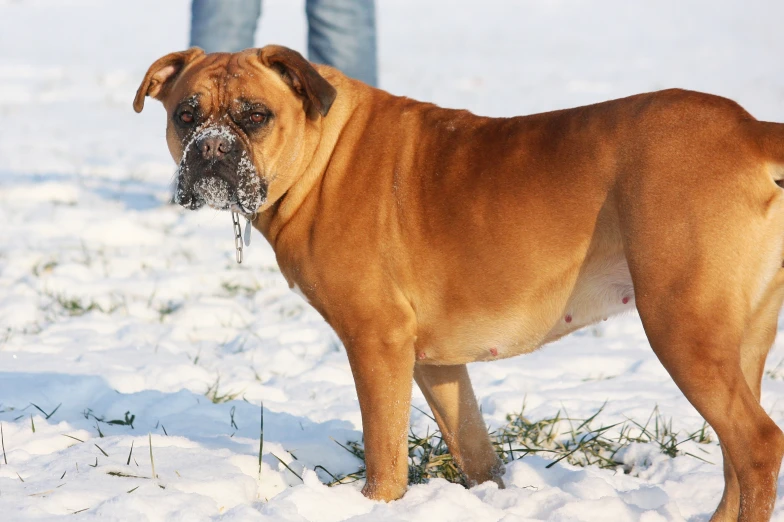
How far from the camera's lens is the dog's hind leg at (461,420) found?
3.50 metres

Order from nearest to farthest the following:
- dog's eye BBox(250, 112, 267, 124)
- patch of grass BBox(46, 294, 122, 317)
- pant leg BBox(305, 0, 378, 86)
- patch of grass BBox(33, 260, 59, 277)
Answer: dog's eye BBox(250, 112, 267, 124), patch of grass BBox(46, 294, 122, 317), patch of grass BBox(33, 260, 59, 277), pant leg BBox(305, 0, 378, 86)

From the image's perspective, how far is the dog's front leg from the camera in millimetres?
3123

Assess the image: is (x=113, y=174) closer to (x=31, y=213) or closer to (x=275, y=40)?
(x=31, y=213)

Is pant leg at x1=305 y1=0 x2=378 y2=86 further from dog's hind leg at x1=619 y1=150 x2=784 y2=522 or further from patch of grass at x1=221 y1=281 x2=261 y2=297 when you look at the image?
dog's hind leg at x1=619 y1=150 x2=784 y2=522

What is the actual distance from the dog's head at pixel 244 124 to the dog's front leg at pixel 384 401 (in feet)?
2.30

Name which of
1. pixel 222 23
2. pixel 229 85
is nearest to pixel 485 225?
pixel 229 85

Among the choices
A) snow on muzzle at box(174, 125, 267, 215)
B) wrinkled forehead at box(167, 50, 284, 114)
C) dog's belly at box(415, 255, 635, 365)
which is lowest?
dog's belly at box(415, 255, 635, 365)

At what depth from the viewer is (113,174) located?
9820 mm

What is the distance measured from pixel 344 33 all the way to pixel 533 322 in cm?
368

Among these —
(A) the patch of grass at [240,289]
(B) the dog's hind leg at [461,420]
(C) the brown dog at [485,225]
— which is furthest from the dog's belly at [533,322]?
(A) the patch of grass at [240,289]

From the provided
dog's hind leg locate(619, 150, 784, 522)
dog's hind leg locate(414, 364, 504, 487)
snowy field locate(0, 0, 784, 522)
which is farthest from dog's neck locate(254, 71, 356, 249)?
dog's hind leg locate(619, 150, 784, 522)

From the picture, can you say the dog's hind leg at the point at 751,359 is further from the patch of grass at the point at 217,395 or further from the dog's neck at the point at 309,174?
the patch of grass at the point at 217,395

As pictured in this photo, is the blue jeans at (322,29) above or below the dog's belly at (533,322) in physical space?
above

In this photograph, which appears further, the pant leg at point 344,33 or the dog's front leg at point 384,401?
the pant leg at point 344,33
